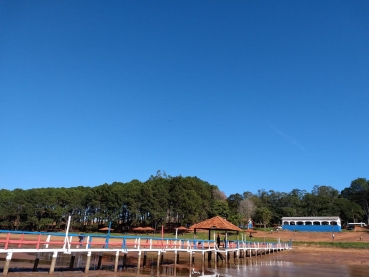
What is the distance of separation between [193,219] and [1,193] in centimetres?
5217

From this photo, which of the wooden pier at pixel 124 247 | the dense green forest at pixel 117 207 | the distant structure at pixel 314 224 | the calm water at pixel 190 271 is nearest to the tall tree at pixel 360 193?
the distant structure at pixel 314 224

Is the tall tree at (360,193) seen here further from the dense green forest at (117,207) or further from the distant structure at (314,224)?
the dense green forest at (117,207)

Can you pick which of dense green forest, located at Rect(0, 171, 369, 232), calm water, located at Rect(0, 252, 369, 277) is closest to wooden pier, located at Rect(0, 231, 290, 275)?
calm water, located at Rect(0, 252, 369, 277)

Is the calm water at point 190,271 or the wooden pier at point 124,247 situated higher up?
the wooden pier at point 124,247

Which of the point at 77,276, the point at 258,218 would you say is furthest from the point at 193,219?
the point at 77,276

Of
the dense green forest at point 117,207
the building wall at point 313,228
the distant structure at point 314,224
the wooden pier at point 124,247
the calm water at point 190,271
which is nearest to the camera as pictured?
the wooden pier at point 124,247

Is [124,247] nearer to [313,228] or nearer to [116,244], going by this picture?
[116,244]

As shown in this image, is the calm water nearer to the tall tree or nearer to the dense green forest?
the dense green forest

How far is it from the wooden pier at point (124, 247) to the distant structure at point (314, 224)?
3286cm

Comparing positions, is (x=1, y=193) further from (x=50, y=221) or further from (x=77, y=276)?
(x=77, y=276)

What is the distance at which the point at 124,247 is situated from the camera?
18.8 metres

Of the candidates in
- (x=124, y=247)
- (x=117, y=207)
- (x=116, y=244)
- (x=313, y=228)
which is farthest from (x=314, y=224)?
(x=124, y=247)

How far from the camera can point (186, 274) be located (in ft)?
61.0

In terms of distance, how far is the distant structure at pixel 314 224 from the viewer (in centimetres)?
7262
